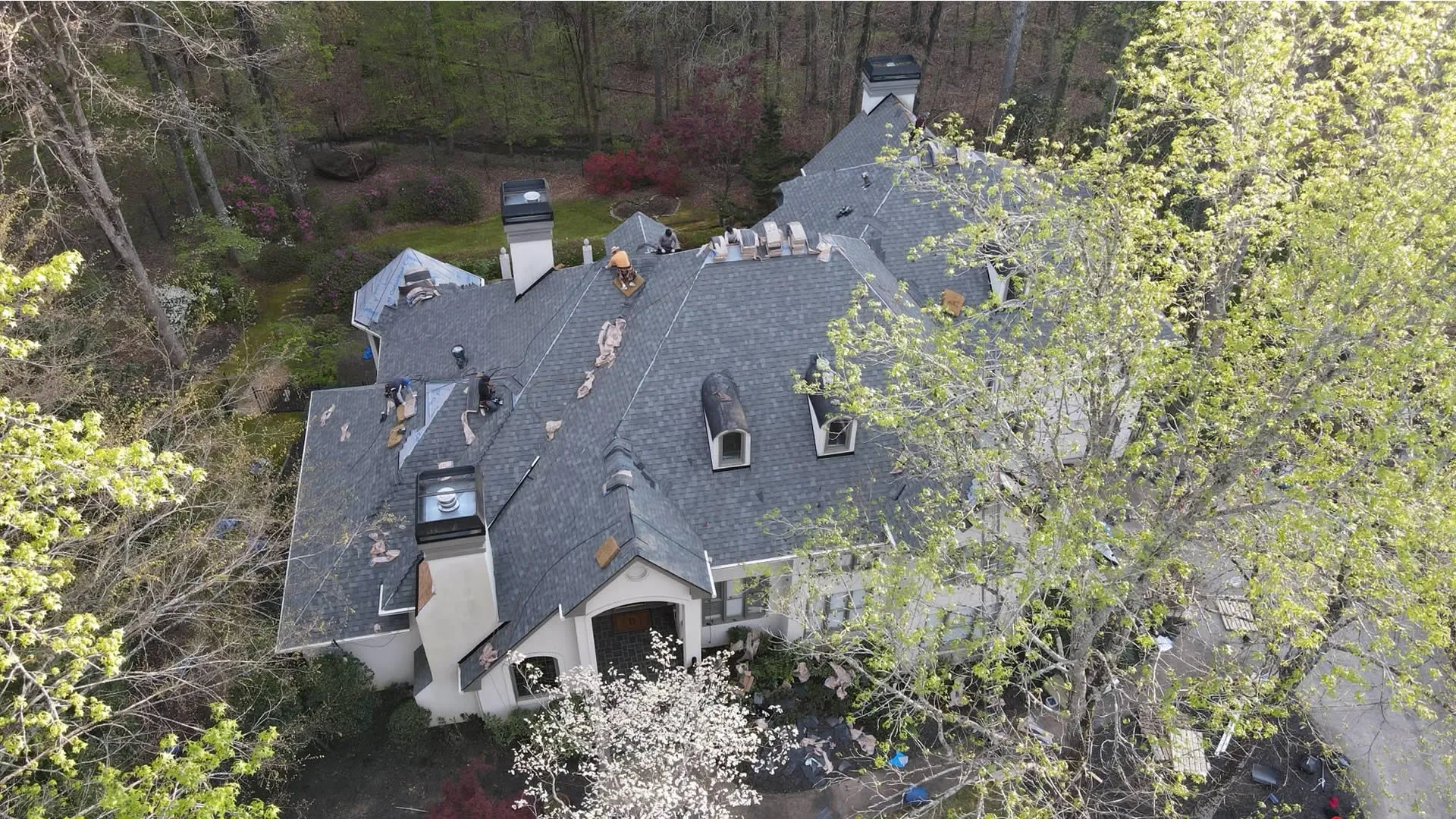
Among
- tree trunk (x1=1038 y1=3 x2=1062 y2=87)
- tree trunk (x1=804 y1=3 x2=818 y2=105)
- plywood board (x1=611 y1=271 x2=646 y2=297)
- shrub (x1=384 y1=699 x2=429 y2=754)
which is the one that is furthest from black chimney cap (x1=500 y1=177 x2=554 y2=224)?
tree trunk (x1=1038 y1=3 x2=1062 y2=87)

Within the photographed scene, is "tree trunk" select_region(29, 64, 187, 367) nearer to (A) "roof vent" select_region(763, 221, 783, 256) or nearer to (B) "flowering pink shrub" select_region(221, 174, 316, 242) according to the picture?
(B) "flowering pink shrub" select_region(221, 174, 316, 242)

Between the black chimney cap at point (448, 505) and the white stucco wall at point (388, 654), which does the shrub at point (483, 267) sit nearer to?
the white stucco wall at point (388, 654)

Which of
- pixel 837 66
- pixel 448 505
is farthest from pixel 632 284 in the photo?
pixel 837 66

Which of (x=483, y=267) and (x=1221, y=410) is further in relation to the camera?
(x=483, y=267)

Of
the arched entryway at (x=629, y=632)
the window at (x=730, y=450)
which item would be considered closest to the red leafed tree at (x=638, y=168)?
the window at (x=730, y=450)

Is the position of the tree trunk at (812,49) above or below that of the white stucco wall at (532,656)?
above

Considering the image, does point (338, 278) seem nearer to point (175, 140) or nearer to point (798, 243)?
point (175, 140)
